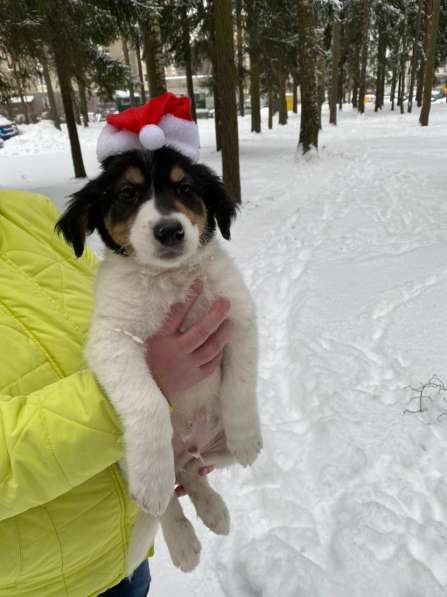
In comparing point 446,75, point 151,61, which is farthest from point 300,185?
point 446,75

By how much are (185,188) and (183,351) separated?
75 centimetres

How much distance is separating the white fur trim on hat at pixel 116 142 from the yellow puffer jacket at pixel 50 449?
48cm

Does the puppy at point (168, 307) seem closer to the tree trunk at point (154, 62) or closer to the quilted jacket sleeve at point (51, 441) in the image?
the quilted jacket sleeve at point (51, 441)

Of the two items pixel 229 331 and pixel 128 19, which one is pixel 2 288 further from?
pixel 128 19

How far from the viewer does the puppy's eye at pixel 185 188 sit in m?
2.07

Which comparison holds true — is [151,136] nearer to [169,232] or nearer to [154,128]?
[154,128]

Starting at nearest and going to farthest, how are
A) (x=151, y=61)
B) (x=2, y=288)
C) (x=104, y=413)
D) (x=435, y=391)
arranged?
(x=104, y=413) → (x=2, y=288) → (x=435, y=391) → (x=151, y=61)

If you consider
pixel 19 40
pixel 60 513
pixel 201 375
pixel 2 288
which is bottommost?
pixel 60 513

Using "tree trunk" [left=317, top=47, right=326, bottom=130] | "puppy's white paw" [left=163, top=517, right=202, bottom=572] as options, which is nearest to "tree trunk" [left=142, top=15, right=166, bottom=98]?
"tree trunk" [left=317, top=47, right=326, bottom=130]

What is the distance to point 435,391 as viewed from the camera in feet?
12.7

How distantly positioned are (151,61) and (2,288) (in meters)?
11.4

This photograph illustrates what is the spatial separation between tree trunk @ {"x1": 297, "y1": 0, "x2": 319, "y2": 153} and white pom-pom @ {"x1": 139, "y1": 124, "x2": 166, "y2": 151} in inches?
567

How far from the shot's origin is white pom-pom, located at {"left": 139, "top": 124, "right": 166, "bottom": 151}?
1.91 m

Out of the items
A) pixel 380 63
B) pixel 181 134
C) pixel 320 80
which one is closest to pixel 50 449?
pixel 181 134
